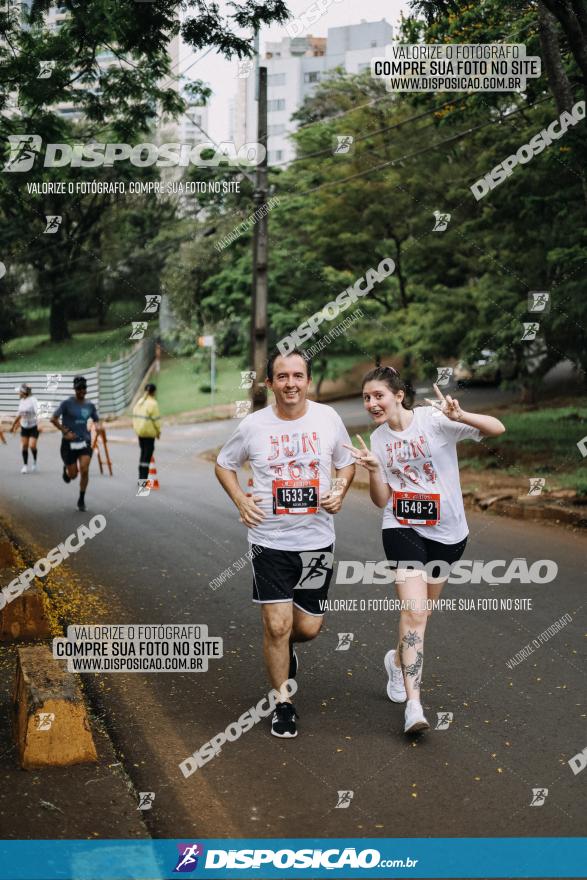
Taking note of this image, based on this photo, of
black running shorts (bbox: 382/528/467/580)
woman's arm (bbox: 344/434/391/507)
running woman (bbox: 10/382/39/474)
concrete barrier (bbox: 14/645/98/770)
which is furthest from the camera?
running woman (bbox: 10/382/39/474)

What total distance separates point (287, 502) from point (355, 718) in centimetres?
130

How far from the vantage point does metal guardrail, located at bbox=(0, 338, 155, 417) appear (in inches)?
1224

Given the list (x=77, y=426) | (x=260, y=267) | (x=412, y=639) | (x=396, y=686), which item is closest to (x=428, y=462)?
(x=412, y=639)

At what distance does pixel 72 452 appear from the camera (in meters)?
13.7

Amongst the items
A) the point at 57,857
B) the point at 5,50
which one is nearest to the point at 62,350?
the point at 5,50

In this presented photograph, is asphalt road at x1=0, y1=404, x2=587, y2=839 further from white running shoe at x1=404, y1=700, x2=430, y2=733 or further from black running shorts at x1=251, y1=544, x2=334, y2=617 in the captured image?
black running shorts at x1=251, y1=544, x2=334, y2=617

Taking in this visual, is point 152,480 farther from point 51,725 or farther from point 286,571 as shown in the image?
point 51,725

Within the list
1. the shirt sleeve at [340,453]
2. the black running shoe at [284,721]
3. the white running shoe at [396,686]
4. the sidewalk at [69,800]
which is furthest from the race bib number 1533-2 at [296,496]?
the sidewalk at [69,800]

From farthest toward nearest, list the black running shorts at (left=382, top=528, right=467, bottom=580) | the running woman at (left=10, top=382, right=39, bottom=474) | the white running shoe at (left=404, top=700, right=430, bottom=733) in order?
1. the running woman at (left=10, top=382, right=39, bottom=474)
2. the black running shorts at (left=382, top=528, right=467, bottom=580)
3. the white running shoe at (left=404, top=700, right=430, bottom=733)

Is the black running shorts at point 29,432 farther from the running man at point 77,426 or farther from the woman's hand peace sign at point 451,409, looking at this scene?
the woman's hand peace sign at point 451,409

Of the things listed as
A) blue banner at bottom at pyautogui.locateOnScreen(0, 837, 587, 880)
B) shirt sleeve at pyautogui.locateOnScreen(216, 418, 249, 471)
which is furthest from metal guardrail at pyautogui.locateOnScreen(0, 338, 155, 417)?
blue banner at bottom at pyautogui.locateOnScreen(0, 837, 587, 880)

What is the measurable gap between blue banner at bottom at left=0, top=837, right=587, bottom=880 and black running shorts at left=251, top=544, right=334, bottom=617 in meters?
1.48

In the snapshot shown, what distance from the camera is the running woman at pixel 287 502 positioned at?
207 inches

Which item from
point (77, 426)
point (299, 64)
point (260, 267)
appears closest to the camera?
point (77, 426)
